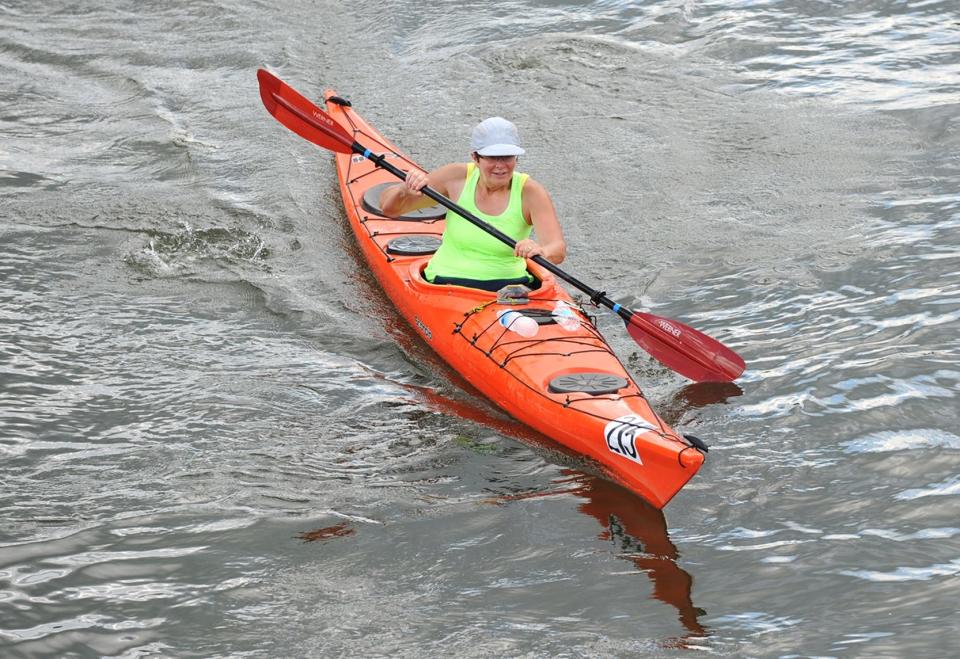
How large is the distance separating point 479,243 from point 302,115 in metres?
1.85

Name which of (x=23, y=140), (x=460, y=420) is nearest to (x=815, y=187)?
(x=460, y=420)

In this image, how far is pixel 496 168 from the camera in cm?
611

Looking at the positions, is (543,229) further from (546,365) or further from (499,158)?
(546,365)

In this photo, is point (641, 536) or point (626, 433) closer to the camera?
point (641, 536)

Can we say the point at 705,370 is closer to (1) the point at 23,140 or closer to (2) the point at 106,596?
(2) the point at 106,596

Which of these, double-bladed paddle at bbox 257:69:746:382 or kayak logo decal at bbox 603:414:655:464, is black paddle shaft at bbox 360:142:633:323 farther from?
kayak logo decal at bbox 603:414:655:464

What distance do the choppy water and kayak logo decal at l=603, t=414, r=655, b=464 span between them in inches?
11.4

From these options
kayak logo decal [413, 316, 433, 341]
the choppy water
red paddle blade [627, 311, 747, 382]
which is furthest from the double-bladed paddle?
kayak logo decal [413, 316, 433, 341]

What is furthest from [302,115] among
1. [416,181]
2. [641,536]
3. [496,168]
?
[641,536]

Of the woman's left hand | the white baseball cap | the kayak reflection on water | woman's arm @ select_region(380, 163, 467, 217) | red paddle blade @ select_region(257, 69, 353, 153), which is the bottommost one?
the kayak reflection on water

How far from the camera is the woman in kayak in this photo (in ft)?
19.8

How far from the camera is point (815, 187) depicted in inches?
353

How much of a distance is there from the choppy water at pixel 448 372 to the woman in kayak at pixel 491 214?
67 centimetres

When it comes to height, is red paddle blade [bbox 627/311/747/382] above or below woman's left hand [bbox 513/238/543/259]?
below
